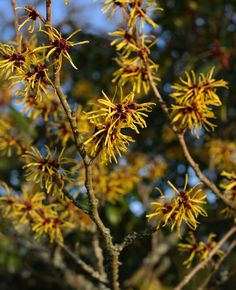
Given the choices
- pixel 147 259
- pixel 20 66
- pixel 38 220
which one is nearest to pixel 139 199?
pixel 147 259

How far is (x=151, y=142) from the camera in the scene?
8.11 ft

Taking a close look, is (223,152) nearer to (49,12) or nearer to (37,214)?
(37,214)

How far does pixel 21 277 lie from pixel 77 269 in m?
0.54

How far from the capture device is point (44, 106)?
1.37 metres

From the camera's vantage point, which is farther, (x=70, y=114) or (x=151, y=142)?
(x=151, y=142)

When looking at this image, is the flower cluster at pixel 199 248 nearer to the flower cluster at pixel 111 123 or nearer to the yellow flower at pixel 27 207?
the yellow flower at pixel 27 207

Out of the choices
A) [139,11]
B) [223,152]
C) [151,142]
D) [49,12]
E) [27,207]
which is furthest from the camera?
[151,142]

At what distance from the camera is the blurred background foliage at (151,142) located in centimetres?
191

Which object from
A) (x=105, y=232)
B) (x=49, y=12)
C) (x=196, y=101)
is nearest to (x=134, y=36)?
(x=196, y=101)

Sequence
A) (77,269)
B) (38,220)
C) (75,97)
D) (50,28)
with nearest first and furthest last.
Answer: (50,28), (38,220), (77,269), (75,97)

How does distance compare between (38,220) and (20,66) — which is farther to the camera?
(38,220)

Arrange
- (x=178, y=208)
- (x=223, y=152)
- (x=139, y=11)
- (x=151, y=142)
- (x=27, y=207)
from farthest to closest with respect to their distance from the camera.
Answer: (x=151, y=142) → (x=223, y=152) → (x=27, y=207) → (x=139, y=11) → (x=178, y=208)

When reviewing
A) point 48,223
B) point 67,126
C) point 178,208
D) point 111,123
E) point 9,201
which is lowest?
point 178,208

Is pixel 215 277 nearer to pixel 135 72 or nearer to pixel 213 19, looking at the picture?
pixel 135 72
